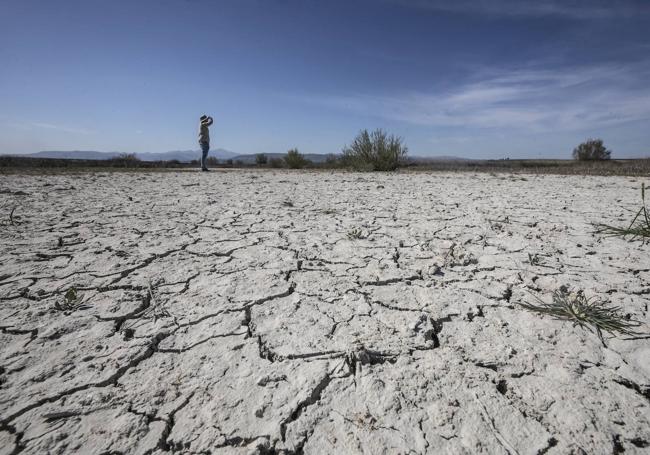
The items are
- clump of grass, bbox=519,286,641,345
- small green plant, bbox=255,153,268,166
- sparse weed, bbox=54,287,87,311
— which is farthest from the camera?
small green plant, bbox=255,153,268,166

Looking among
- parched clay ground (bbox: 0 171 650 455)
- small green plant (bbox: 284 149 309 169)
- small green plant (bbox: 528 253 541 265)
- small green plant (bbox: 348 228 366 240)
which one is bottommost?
parched clay ground (bbox: 0 171 650 455)

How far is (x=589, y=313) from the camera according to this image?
1.30 metres

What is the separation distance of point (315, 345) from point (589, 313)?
118 cm

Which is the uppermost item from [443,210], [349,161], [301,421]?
[349,161]

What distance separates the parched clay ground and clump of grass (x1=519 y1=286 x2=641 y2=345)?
0.16 feet

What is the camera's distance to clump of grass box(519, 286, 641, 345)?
48.6 inches

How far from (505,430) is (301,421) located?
58 centimetres

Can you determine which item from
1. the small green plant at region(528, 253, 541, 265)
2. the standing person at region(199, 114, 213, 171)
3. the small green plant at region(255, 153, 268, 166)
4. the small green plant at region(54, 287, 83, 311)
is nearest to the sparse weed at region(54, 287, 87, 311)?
the small green plant at region(54, 287, 83, 311)

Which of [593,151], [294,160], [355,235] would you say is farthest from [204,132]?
[593,151]

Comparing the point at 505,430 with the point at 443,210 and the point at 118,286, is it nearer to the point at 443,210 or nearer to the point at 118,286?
the point at 118,286

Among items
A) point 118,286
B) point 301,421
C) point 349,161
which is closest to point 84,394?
point 301,421

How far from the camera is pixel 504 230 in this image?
2.62 metres

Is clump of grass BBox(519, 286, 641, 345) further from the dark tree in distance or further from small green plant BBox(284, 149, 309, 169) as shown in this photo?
the dark tree in distance

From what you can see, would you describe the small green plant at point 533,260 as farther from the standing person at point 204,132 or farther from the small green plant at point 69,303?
the standing person at point 204,132
